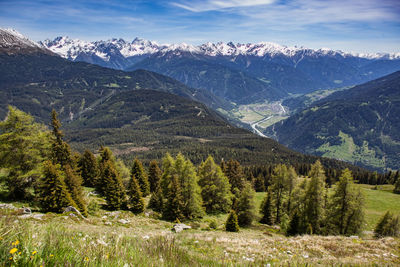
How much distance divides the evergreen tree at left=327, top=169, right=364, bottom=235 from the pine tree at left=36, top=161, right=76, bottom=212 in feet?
126

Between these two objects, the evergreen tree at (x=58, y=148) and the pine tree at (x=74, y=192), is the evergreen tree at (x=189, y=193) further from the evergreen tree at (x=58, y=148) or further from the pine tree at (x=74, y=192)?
the evergreen tree at (x=58, y=148)

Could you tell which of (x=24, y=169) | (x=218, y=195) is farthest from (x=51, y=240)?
(x=218, y=195)

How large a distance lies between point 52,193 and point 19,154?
23.6 feet

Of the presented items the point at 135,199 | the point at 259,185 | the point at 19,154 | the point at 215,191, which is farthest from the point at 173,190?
the point at 259,185

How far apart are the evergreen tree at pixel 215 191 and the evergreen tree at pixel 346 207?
19.1m

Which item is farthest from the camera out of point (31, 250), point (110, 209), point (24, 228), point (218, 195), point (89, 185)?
point (89, 185)

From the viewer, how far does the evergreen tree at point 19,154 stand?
26578 mm

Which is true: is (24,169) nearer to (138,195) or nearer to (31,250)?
(138,195)

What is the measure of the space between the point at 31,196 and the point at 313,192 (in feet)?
135

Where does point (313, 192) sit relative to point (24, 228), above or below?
below

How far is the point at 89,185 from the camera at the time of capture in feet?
176

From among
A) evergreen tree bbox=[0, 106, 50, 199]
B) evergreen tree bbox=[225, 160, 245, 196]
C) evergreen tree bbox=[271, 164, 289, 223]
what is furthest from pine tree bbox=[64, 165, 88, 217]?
evergreen tree bbox=[225, 160, 245, 196]

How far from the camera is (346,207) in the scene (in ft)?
114

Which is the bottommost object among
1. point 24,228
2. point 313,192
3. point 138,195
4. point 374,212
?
point 374,212
